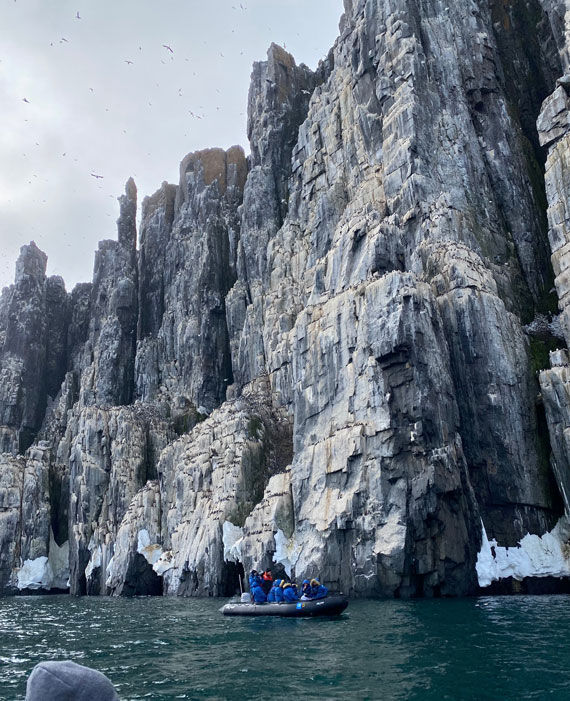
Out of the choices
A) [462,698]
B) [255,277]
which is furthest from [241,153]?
[462,698]

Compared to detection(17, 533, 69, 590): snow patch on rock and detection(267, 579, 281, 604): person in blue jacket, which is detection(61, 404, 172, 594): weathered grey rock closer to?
detection(17, 533, 69, 590): snow patch on rock

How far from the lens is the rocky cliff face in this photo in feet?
197

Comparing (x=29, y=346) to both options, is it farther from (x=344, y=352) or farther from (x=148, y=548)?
(x=344, y=352)

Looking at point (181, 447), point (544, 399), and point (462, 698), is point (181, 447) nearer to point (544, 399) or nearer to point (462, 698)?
point (544, 399)

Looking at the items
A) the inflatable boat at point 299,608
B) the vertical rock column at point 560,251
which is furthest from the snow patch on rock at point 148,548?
the vertical rock column at point 560,251

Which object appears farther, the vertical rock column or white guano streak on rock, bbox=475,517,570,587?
the vertical rock column

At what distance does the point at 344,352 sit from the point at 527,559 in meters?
25.2

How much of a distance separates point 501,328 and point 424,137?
28590mm

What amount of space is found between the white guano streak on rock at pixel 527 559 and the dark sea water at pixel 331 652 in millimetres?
7327

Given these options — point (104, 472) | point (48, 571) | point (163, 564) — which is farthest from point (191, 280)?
point (163, 564)

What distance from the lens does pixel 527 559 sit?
192 feet

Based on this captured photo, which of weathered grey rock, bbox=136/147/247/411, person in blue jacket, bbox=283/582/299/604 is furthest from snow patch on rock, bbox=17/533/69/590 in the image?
person in blue jacket, bbox=283/582/299/604

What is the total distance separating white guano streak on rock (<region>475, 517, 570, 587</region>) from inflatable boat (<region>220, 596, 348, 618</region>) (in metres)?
18.7

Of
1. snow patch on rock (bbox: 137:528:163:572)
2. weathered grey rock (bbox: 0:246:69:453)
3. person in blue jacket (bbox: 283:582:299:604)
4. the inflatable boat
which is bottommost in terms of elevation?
the inflatable boat
